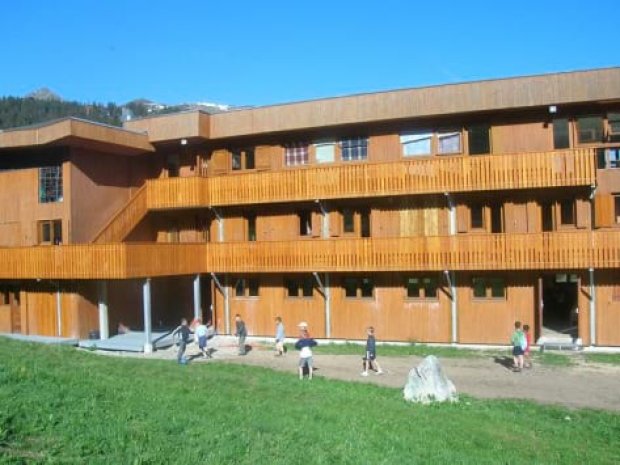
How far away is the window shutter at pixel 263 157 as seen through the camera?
31.2 meters

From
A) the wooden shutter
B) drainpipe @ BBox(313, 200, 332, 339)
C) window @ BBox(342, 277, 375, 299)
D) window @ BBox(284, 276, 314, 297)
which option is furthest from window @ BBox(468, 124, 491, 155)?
the wooden shutter

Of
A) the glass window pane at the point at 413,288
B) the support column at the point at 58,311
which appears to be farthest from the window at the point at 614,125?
the support column at the point at 58,311

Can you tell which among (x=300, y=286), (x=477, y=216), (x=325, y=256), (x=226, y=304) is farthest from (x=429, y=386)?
(x=226, y=304)

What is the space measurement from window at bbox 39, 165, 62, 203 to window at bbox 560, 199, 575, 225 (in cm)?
2250

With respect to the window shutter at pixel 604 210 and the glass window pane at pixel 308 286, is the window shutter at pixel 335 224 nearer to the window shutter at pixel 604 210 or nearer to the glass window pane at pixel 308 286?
the glass window pane at pixel 308 286

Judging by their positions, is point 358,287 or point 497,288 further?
point 358,287

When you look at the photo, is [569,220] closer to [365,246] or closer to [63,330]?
[365,246]

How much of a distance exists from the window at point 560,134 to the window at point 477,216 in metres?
4.01

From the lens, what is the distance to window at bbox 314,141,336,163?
3003 cm

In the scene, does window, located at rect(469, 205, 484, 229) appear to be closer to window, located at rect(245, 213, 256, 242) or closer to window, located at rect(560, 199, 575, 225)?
window, located at rect(560, 199, 575, 225)

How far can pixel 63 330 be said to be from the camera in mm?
29609

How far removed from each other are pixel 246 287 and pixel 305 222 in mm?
4475

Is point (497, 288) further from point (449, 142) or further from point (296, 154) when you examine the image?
point (296, 154)

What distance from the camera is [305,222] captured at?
30.9 metres
